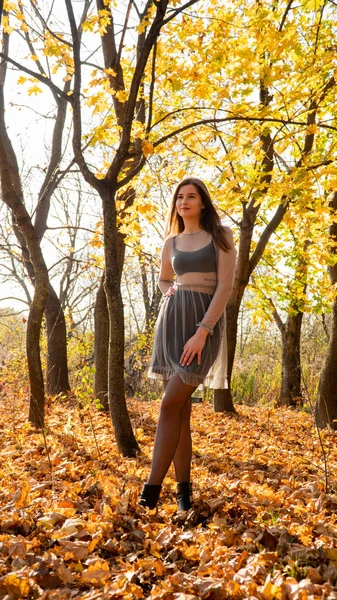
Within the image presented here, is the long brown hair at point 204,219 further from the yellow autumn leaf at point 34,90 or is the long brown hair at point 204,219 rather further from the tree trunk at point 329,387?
the tree trunk at point 329,387

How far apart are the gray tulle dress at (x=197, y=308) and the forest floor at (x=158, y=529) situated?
0.83 meters

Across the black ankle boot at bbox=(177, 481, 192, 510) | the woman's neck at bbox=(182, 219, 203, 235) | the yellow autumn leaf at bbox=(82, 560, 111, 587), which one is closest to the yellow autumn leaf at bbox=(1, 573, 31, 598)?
the yellow autumn leaf at bbox=(82, 560, 111, 587)

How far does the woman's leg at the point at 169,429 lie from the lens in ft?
9.81

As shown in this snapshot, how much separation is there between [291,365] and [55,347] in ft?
16.9

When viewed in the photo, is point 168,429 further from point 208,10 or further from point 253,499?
point 208,10

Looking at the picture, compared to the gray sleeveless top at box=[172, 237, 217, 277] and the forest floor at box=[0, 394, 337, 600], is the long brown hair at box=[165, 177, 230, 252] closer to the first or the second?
the gray sleeveless top at box=[172, 237, 217, 277]

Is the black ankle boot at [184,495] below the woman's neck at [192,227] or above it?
below

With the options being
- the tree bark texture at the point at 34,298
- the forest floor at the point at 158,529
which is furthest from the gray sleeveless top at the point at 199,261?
the tree bark texture at the point at 34,298

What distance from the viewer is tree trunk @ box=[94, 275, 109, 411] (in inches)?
267

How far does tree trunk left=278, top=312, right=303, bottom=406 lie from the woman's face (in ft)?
26.2

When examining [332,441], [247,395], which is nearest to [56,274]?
[247,395]

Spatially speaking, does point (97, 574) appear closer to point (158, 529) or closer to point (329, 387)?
point (158, 529)

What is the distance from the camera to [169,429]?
9.87 ft

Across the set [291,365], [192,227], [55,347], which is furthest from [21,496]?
[291,365]
